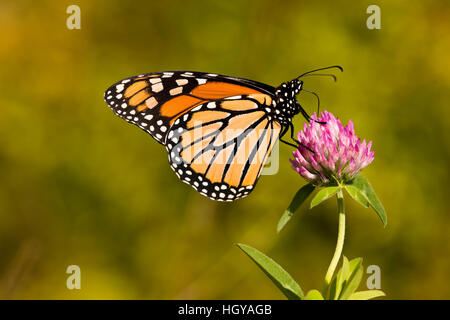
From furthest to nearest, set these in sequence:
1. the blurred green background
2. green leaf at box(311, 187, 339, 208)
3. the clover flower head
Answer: the blurred green background < the clover flower head < green leaf at box(311, 187, 339, 208)

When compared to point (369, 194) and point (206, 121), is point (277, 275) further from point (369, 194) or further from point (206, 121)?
point (206, 121)

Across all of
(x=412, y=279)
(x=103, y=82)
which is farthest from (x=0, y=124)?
(x=412, y=279)

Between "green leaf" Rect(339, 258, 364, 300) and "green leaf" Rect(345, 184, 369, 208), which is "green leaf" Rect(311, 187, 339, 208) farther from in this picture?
"green leaf" Rect(339, 258, 364, 300)

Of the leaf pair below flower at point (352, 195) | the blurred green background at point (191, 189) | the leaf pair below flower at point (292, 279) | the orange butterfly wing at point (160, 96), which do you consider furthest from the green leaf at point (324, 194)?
the blurred green background at point (191, 189)

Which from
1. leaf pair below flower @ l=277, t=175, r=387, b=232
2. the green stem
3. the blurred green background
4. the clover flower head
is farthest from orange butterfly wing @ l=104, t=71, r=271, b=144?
the blurred green background

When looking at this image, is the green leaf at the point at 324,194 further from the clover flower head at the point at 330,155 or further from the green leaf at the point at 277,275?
the green leaf at the point at 277,275

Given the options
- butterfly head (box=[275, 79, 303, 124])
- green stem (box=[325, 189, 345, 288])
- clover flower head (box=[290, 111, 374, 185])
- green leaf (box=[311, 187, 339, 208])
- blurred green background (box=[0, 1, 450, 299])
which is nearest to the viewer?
green stem (box=[325, 189, 345, 288])

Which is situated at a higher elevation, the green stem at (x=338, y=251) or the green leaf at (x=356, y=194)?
the green leaf at (x=356, y=194)
